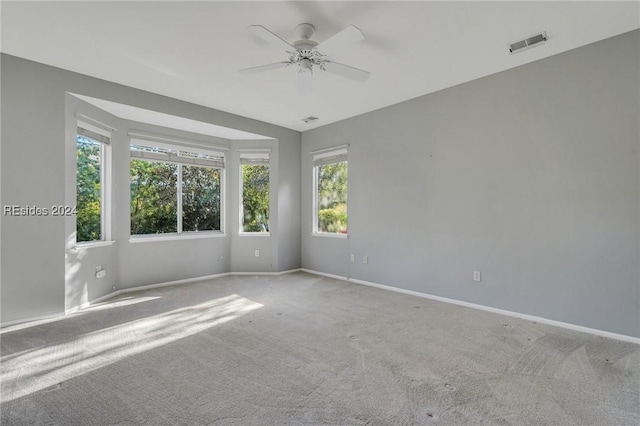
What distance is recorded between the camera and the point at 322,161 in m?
5.57

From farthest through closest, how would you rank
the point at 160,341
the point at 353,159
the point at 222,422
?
the point at 353,159 → the point at 160,341 → the point at 222,422

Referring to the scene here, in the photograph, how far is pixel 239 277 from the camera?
17.2 feet

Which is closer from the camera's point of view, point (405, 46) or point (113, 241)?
point (405, 46)

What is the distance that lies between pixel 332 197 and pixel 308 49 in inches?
120

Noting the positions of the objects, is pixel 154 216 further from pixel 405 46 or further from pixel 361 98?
pixel 405 46

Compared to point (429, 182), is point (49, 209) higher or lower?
lower

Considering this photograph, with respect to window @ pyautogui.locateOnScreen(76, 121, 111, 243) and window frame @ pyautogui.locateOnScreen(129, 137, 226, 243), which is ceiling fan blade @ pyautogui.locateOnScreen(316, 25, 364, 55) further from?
window frame @ pyautogui.locateOnScreen(129, 137, 226, 243)

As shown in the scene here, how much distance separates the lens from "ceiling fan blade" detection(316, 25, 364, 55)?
A: 2196mm

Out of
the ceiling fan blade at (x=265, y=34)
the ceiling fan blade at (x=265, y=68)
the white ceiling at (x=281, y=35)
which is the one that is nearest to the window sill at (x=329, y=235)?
the white ceiling at (x=281, y=35)

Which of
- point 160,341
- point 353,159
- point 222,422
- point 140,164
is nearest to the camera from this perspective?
point 222,422

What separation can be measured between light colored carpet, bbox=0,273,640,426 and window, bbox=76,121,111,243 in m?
1.04

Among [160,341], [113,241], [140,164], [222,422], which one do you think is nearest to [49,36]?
[140,164]

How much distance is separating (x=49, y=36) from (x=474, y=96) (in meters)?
4.29

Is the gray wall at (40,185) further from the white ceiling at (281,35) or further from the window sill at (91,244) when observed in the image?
the white ceiling at (281,35)
